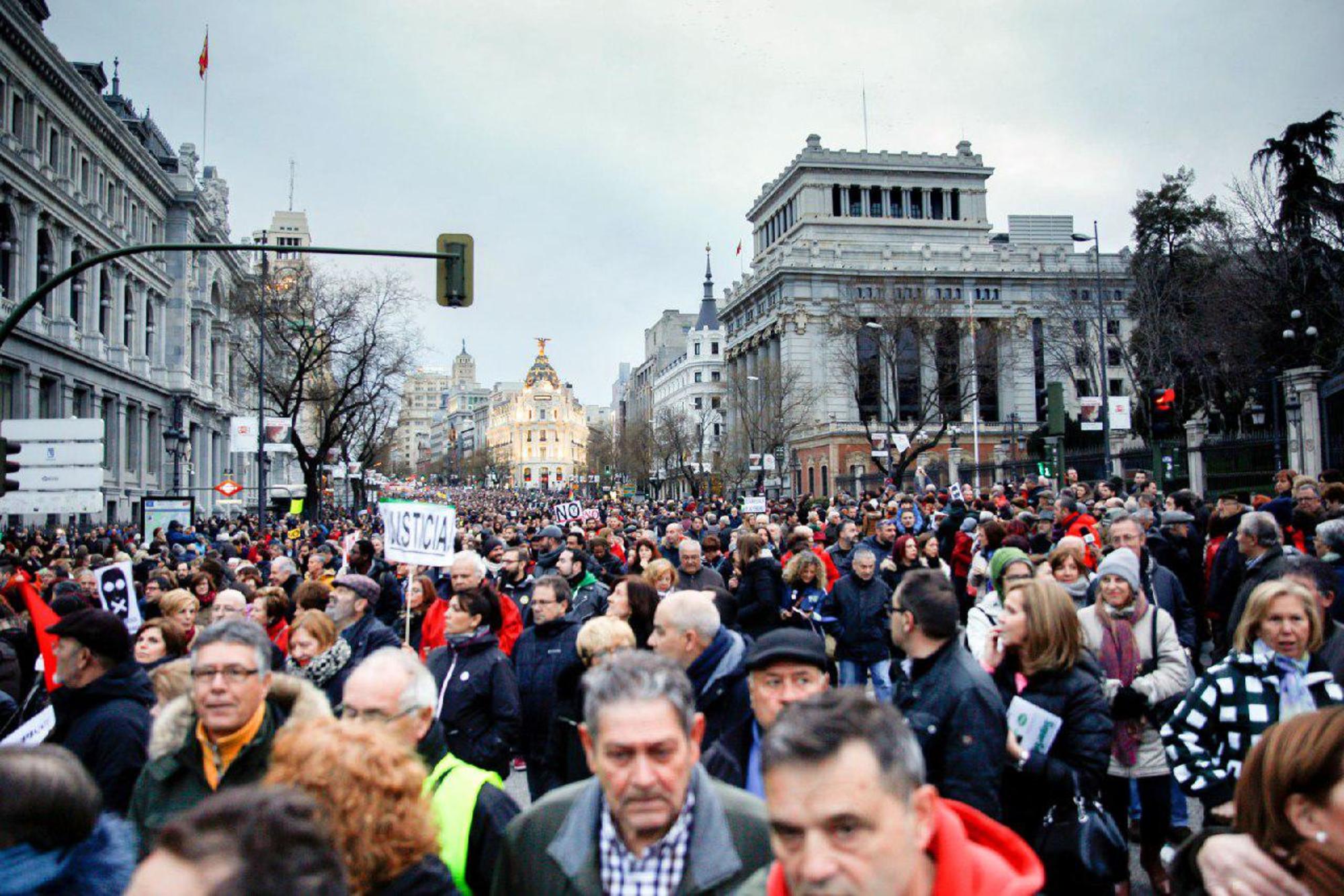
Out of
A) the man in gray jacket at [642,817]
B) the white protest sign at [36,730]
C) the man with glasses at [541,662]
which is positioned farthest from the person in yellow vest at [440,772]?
the man with glasses at [541,662]

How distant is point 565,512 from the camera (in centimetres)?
1962

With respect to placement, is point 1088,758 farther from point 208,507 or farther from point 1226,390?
point 208,507

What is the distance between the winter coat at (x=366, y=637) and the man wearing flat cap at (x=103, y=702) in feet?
6.45

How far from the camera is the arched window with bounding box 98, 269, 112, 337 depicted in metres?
46.7

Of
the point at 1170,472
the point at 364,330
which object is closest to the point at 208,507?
the point at 364,330

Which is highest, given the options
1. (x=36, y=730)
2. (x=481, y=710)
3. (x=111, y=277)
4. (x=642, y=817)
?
(x=111, y=277)

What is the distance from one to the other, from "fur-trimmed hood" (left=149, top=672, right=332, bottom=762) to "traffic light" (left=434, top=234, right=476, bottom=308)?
923 centimetres

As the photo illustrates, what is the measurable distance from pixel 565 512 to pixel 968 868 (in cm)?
1747

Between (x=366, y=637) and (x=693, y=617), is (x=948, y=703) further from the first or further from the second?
(x=366, y=637)

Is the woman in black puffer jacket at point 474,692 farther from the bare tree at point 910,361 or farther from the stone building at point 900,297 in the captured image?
the stone building at point 900,297

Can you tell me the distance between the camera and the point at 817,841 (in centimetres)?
221

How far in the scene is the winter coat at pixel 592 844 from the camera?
9.23ft

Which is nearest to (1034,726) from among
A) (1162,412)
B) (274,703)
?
(274,703)

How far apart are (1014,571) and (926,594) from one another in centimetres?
257
